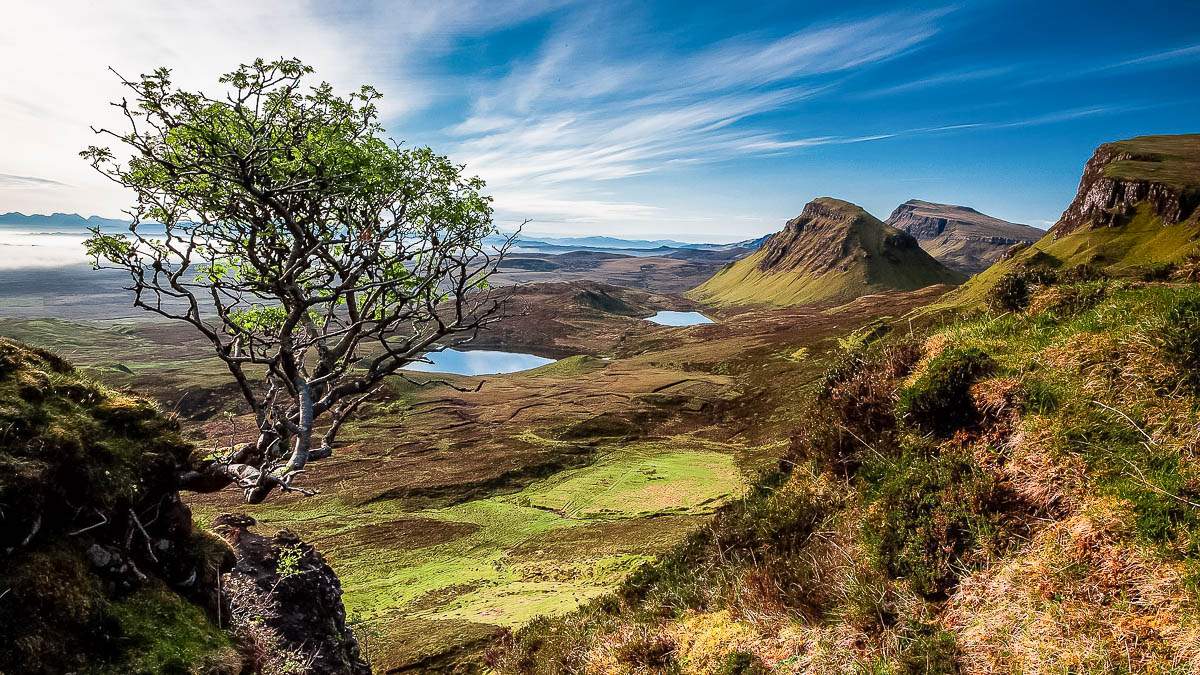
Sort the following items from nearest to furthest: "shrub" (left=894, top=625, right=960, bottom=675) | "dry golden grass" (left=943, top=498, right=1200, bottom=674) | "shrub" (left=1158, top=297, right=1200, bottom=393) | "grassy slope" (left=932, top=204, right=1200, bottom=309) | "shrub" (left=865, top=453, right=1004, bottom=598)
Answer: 1. "dry golden grass" (left=943, top=498, right=1200, bottom=674)
2. "shrub" (left=894, top=625, right=960, bottom=675)
3. "shrub" (left=1158, top=297, right=1200, bottom=393)
4. "shrub" (left=865, top=453, right=1004, bottom=598)
5. "grassy slope" (left=932, top=204, right=1200, bottom=309)

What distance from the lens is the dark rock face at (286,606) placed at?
8875 millimetres

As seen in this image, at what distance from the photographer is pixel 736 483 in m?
42.0

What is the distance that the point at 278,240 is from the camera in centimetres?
1250

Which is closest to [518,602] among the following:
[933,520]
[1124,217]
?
[933,520]

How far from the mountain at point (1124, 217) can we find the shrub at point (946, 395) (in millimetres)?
95155

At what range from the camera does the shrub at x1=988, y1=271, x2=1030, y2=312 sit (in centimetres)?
1238

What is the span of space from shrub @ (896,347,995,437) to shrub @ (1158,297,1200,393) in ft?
7.44

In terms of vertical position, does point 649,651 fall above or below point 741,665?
below

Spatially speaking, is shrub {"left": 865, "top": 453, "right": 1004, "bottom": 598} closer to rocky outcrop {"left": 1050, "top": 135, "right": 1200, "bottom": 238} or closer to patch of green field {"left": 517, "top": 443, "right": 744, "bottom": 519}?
patch of green field {"left": 517, "top": 443, "right": 744, "bottom": 519}

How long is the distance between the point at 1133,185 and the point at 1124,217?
346 inches

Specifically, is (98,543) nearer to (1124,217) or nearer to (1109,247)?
(1109,247)

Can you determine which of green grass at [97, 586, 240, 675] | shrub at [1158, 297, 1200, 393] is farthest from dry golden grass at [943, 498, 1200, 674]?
green grass at [97, 586, 240, 675]

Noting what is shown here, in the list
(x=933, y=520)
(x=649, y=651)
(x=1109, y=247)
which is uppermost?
(x=1109, y=247)

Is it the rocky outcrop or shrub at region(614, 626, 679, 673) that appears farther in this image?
the rocky outcrop
